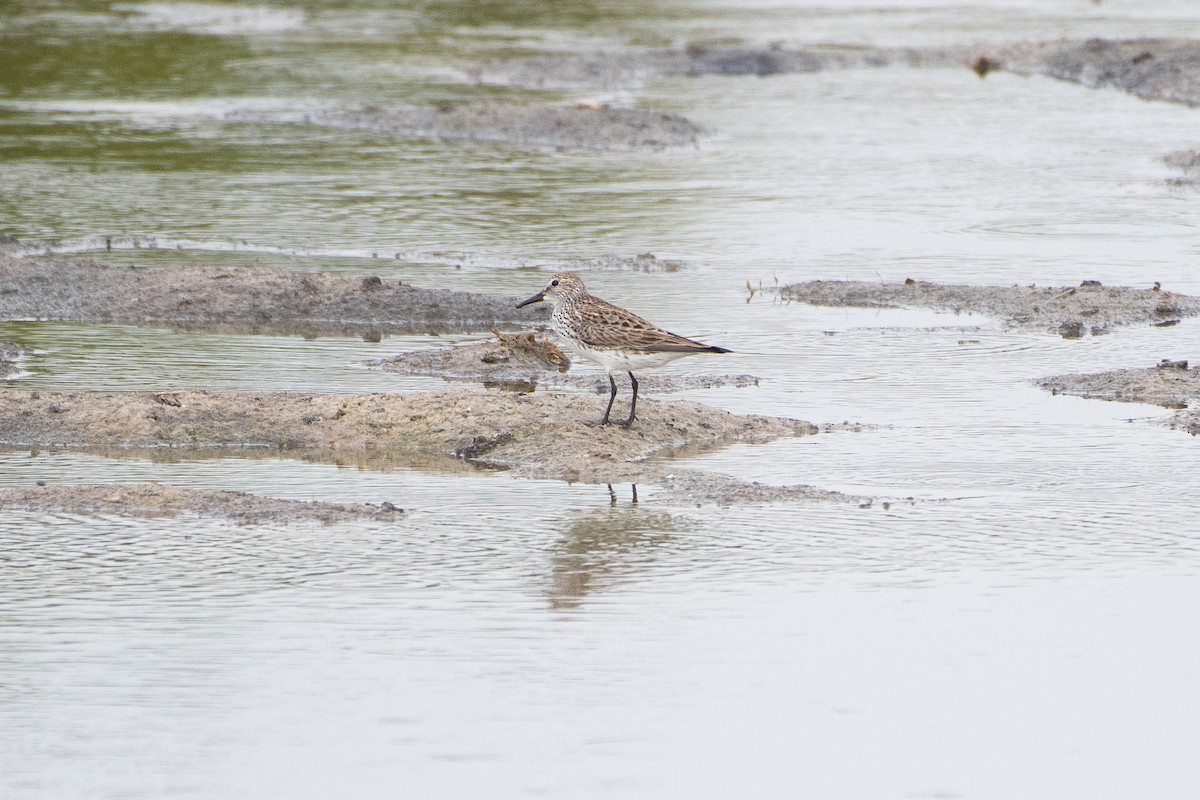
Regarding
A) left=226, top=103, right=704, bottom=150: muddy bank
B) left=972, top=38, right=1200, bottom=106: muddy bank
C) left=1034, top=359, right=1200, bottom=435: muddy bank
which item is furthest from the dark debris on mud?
left=1034, top=359, right=1200, bottom=435: muddy bank

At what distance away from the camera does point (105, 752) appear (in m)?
5.92

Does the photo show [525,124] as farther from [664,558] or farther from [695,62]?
[664,558]

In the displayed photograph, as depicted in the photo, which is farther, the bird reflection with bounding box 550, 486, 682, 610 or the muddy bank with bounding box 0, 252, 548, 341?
the muddy bank with bounding box 0, 252, 548, 341

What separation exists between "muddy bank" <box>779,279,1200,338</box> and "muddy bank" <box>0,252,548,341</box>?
2.20 meters

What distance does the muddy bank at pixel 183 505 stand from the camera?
838cm

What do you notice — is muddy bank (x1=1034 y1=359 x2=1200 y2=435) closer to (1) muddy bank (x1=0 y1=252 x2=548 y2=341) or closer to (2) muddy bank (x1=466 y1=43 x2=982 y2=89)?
(1) muddy bank (x1=0 y1=252 x2=548 y2=341)

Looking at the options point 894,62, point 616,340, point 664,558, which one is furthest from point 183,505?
point 894,62

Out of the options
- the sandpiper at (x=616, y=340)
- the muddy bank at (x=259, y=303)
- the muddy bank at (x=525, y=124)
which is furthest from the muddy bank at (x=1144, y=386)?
the muddy bank at (x=525, y=124)

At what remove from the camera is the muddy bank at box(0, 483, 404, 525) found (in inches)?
330

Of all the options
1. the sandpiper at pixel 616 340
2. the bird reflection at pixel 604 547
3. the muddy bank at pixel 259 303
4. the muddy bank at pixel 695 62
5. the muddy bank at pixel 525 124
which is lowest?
the bird reflection at pixel 604 547

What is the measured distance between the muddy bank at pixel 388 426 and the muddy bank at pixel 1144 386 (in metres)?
1.74

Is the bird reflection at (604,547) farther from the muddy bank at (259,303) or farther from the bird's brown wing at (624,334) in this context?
the muddy bank at (259,303)

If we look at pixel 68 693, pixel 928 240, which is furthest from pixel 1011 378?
pixel 68 693

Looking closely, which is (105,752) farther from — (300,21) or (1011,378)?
(300,21)
